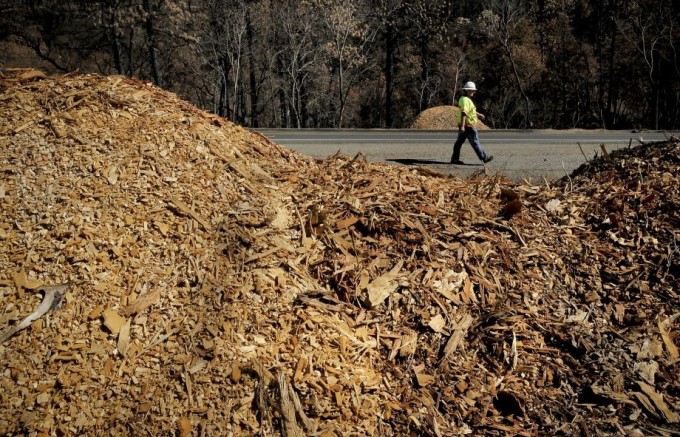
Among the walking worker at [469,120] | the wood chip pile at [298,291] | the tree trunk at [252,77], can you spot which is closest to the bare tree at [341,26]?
the tree trunk at [252,77]

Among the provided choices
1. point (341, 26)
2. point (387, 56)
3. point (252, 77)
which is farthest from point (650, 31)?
point (252, 77)

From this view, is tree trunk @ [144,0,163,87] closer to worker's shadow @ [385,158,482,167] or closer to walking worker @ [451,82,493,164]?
worker's shadow @ [385,158,482,167]

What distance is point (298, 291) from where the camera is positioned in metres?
4.86

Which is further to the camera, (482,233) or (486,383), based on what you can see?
(482,233)

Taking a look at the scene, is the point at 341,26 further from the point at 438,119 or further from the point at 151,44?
the point at 438,119

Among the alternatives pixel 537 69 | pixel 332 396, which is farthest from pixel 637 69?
pixel 332 396

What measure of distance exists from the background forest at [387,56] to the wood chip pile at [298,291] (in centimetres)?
2442

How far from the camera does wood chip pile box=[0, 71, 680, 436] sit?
4160mm

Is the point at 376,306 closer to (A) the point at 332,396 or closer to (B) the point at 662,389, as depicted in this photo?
(A) the point at 332,396

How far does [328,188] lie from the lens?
243 inches

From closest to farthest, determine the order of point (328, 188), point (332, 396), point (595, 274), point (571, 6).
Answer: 1. point (332, 396)
2. point (595, 274)
3. point (328, 188)
4. point (571, 6)

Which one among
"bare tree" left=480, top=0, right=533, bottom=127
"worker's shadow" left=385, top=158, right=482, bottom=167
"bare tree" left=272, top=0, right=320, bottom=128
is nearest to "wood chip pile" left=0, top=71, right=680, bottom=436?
"worker's shadow" left=385, top=158, right=482, bottom=167

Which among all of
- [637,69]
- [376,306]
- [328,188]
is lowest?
[376,306]

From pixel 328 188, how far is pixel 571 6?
121 feet
